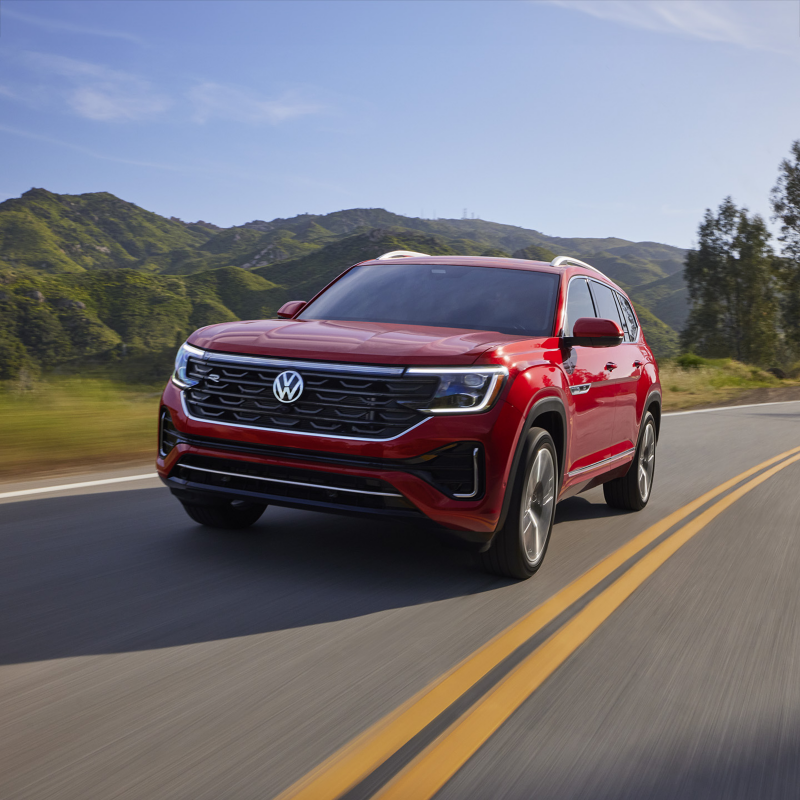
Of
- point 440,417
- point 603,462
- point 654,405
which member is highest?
point 440,417

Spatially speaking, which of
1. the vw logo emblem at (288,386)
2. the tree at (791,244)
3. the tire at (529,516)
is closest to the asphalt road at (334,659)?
the tire at (529,516)

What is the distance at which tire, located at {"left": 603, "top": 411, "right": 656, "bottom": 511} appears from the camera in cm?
738

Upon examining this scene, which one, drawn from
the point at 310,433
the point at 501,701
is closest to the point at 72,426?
the point at 310,433

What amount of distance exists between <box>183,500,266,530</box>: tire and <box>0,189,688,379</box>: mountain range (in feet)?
23.0

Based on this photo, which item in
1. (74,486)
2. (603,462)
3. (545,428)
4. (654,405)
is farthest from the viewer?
(654,405)

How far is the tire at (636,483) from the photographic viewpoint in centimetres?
738

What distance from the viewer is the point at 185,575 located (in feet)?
15.7

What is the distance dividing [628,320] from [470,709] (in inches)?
198

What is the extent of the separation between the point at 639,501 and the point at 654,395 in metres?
0.93

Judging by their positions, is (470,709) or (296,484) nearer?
(470,709)

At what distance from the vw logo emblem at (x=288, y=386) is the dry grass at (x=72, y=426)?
4.14 metres

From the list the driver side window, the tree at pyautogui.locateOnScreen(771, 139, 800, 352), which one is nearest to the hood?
the driver side window

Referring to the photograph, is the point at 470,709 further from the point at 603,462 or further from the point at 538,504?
the point at 603,462

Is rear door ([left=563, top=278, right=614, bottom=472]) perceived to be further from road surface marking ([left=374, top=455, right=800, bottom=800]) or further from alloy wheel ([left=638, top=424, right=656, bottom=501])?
alloy wheel ([left=638, top=424, right=656, bottom=501])
